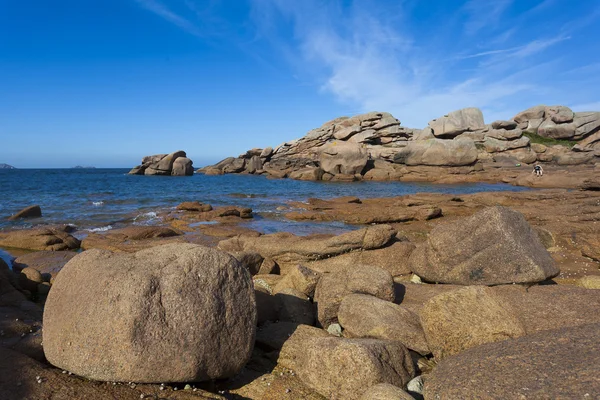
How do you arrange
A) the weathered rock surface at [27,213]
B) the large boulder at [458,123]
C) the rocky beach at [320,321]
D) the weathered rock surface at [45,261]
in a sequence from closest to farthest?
the rocky beach at [320,321], the weathered rock surface at [45,261], the weathered rock surface at [27,213], the large boulder at [458,123]

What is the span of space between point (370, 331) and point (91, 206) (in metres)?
26.5

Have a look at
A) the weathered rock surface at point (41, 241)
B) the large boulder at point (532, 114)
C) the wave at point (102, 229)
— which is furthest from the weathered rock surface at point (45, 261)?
the large boulder at point (532, 114)

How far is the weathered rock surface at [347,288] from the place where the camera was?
6234 mm

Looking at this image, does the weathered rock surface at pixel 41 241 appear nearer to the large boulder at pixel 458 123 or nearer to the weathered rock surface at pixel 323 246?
the weathered rock surface at pixel 323 246

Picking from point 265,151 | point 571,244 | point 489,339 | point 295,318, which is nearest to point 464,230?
point 489,339

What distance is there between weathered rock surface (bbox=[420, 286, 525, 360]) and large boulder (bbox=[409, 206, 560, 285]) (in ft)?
6.66

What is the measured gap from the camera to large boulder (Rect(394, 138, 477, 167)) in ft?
166

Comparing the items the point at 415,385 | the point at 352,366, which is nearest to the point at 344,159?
the point at 415,385

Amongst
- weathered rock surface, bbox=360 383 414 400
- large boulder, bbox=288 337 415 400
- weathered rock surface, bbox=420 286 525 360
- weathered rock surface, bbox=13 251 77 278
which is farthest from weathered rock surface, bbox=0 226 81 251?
weathered rock surface, bbox=360 383 414 400

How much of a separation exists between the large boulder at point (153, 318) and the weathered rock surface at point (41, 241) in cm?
1110

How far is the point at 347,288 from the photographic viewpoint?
6.26m

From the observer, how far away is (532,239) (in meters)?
7.18

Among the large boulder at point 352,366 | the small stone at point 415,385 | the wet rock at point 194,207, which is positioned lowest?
the wet rock at point 194,207

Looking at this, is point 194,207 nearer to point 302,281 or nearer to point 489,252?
point 302,281
